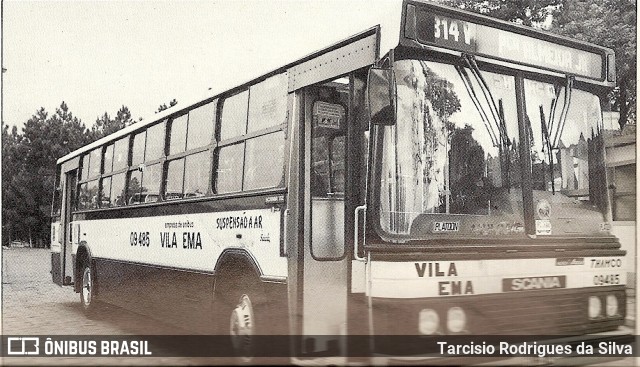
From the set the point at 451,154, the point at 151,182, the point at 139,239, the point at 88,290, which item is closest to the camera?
the point at 451,154

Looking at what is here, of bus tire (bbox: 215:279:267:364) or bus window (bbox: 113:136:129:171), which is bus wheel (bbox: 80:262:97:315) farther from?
bus tire (bbox: 215:279:267:364)

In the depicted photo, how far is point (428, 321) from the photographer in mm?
4211

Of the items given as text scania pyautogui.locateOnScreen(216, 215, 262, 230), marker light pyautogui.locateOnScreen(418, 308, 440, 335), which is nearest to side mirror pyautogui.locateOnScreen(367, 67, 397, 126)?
marker light pyautogui.locateOnScreen(418, 308, 440, 335)

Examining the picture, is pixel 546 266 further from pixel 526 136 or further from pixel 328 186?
pixel 328 186

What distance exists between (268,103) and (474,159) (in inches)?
72.3

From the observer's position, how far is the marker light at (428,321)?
4184 millimetres

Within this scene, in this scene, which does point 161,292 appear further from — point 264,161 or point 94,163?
point 94,163

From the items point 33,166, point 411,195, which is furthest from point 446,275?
point 33,166

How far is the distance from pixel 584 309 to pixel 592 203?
0.86 m

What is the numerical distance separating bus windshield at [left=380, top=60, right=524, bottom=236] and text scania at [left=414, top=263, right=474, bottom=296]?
244 mm

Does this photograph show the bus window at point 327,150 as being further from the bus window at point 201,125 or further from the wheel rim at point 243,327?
the bus window at point 201,125

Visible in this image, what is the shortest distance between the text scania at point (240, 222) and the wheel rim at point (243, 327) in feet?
1.93

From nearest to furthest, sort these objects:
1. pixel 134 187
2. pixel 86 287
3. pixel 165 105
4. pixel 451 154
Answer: pixel 451 154, pixel 165 105, pixel 134 187, pixel 86 287

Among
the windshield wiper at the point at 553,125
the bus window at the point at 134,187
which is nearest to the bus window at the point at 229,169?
the bus window at the point at 134,187
